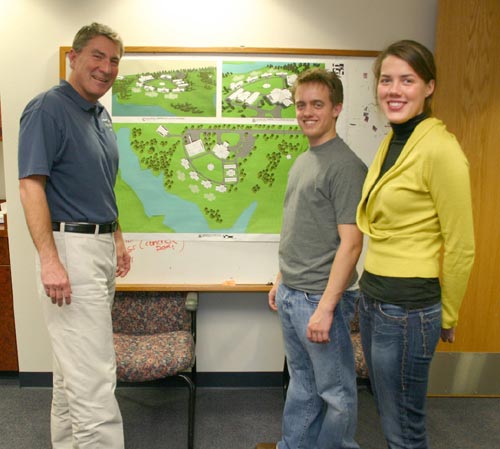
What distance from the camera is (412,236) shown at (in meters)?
1.17

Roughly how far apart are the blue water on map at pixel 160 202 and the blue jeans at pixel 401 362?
3.59 feet

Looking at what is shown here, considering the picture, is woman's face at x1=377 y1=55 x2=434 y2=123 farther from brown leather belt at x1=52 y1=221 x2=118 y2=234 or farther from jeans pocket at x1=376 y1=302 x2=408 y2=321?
brown leather belt at x1=52 y1=221 x2=118 y2=234

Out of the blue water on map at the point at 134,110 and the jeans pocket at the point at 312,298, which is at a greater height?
the blue water on map at the point at 134,110

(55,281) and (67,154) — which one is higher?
(67,154)

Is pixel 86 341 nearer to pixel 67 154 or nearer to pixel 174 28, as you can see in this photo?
pixel 67 154

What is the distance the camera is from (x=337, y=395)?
1488mm

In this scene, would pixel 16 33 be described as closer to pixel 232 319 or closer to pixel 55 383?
pixel 55 383

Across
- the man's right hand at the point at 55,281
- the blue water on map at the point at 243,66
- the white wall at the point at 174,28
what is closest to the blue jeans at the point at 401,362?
the man's right hand at the point at 55,281

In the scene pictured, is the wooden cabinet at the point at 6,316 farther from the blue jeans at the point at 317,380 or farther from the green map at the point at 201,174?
the blue jeans at the point at 317,380

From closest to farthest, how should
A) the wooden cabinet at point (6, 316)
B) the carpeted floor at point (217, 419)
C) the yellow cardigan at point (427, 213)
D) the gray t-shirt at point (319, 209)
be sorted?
1. the yellow cardigan at point (427, 213)
2. the gray t-shirt at point (319, 209)
3. the carpeted floor at point (217, 419)
4. the wooden cabinet at point (6, 316)

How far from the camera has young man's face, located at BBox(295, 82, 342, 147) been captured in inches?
56.8

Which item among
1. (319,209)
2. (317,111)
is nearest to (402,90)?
(317,111)

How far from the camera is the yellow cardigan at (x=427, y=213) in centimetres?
112

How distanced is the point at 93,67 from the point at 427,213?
1220mm
